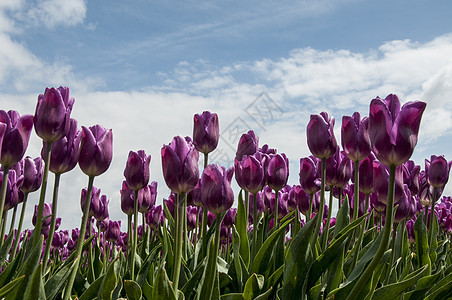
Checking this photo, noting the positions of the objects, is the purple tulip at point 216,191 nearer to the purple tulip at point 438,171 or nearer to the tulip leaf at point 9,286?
the tulip leaf at point 9,286

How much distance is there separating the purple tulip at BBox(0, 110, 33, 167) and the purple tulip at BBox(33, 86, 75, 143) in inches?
4.6

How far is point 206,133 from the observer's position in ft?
9.07

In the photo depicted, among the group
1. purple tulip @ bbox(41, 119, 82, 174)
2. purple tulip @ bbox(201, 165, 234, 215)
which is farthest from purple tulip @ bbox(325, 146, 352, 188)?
purple tulip @ bbox(41, 119, 82, 174)

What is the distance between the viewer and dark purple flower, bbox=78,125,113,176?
200 cm

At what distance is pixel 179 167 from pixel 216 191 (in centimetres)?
20

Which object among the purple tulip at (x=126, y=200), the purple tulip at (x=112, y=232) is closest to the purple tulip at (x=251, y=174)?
the purple tulip at (x=126, y=200)

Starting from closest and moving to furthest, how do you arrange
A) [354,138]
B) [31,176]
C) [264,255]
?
[354,138]
[264,255]
[31,176]

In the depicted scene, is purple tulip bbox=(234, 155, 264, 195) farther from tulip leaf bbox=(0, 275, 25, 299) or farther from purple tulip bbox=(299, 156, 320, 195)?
tulip leaf bbox=(0, 275, 25, 299)

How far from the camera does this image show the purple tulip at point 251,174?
254cm

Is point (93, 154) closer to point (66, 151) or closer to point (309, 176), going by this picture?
point (66, 151)

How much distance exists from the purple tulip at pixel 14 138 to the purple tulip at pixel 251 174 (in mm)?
1149

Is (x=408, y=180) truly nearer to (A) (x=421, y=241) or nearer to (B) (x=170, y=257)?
(A) (x=421, y=241)

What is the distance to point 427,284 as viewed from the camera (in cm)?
249

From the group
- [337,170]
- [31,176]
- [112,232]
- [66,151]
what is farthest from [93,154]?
[112,232]
